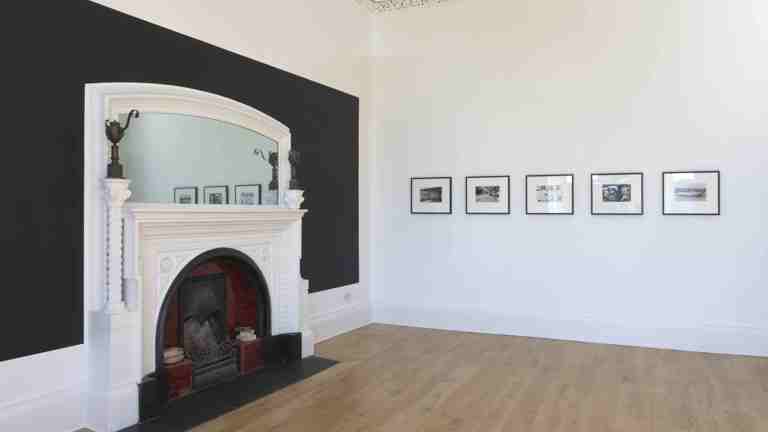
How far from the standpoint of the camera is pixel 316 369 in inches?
188

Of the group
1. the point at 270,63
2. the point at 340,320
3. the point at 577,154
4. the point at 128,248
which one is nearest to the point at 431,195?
the point at 577,154

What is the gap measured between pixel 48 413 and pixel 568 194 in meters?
5.02

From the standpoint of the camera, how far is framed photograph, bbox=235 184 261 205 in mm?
4656

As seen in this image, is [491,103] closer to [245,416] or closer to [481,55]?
[481,55]

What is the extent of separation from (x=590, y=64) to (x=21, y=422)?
5.80 metres

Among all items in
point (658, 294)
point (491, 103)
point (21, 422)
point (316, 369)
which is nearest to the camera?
point (21, 422)

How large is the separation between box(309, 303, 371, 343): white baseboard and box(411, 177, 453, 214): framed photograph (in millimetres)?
1372

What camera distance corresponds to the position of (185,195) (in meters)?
4.12

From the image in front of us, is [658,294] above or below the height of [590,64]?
below

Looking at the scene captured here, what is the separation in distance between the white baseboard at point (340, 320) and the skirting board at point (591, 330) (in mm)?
263

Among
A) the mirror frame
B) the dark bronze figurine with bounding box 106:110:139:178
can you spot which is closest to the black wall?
the mirror frame

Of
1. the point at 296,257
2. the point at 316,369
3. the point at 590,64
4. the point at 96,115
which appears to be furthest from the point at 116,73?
the point at 590,64

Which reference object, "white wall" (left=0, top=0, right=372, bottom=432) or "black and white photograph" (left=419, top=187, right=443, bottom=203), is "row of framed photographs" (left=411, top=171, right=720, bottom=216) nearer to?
"black and white photograph" (left=419, top=187, right=443, bottom=203)

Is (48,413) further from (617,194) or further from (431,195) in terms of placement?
(617,194)
